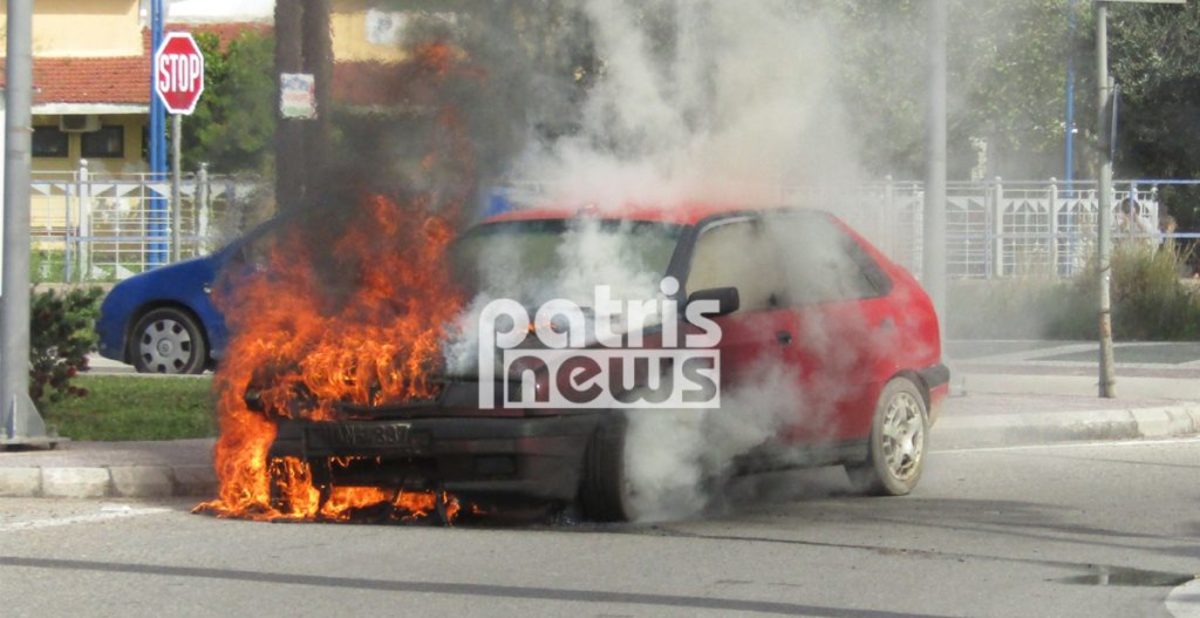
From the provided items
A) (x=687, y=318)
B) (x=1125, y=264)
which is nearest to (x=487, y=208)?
(x=687, y=318)

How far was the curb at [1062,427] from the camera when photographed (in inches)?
501

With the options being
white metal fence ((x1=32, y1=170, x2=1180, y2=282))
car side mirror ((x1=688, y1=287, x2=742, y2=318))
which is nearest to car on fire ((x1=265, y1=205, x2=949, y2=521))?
car side mirror ((x1=688, y1=287, x2=742, y2=318))

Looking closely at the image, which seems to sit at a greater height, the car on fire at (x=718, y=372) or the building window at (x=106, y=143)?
the building window at (x=106, y=143)

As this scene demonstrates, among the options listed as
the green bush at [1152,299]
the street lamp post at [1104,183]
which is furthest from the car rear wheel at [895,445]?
the green bush at [1152,299]

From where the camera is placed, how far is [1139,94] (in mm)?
31938

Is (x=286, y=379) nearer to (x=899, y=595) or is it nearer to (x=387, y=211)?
(x=387, y=211)

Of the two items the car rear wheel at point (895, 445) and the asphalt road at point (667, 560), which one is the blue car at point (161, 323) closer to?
the asphalt road at point (667, 560)

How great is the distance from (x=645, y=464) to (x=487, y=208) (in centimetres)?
176

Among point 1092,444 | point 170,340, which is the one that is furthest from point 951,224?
point 1092,444

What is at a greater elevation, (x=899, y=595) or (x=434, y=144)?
(x=434, y=144)

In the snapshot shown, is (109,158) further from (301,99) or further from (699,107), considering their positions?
(699,107)

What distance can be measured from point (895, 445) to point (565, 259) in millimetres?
2140

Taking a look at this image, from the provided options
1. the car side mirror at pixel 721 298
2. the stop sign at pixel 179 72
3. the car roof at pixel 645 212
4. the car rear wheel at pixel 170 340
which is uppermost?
the stop sign at pixel 179 72

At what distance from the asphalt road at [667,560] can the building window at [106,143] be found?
27.3 metres
